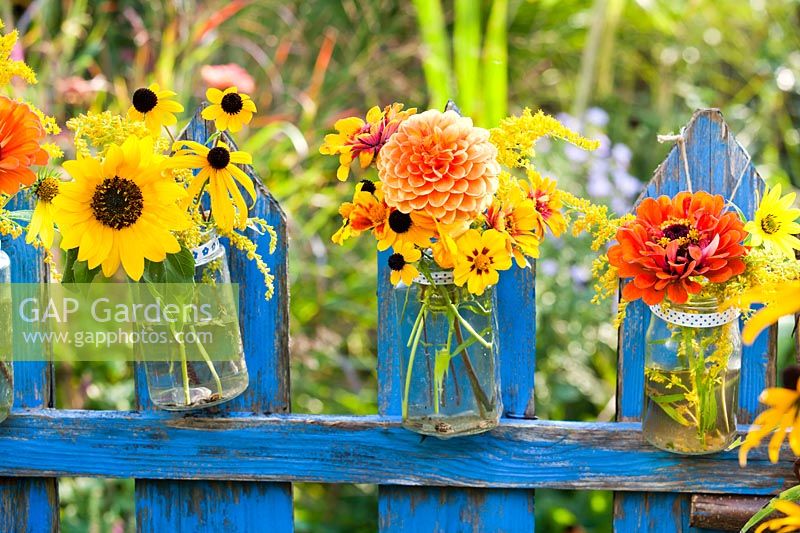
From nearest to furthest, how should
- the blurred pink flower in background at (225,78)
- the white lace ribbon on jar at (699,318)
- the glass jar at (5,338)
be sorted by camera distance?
the white lace ribbon on jar at (699,318), the glass jar at (5,338), the blurred pink flower in background at (225,78)

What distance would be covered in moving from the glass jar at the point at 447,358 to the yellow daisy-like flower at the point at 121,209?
12.2 inches

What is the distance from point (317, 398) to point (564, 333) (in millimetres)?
640

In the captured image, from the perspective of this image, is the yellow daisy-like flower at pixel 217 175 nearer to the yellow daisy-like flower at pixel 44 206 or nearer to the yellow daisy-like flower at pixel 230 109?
the yellow daisy-like flower at pixel 230 109

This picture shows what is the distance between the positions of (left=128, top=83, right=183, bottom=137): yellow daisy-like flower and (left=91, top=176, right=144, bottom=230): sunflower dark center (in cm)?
10

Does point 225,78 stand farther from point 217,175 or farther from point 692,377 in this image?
point 692,377

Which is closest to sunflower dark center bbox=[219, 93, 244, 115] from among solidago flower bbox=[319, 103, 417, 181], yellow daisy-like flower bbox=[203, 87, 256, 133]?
yellow daisy-like flower bbox=[203, 87, 256, 133]

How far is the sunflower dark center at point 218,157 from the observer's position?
1101 millimetres

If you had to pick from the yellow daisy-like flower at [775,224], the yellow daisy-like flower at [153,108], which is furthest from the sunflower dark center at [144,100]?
the yellow daisy-like flower at [775,224]

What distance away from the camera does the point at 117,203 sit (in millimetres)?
1063

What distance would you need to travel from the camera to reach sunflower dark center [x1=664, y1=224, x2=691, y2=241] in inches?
43.5

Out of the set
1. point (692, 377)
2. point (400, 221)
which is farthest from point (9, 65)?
point (692, 377)

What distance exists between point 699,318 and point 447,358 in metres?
0.31

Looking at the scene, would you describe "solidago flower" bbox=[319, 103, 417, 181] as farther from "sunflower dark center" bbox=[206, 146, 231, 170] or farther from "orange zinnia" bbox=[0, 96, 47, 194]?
"orange zinnia" bbox=[0, 96, 47, 194]

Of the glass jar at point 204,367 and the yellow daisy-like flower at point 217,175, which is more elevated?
the yellow daisy-like flower at point 217,175
